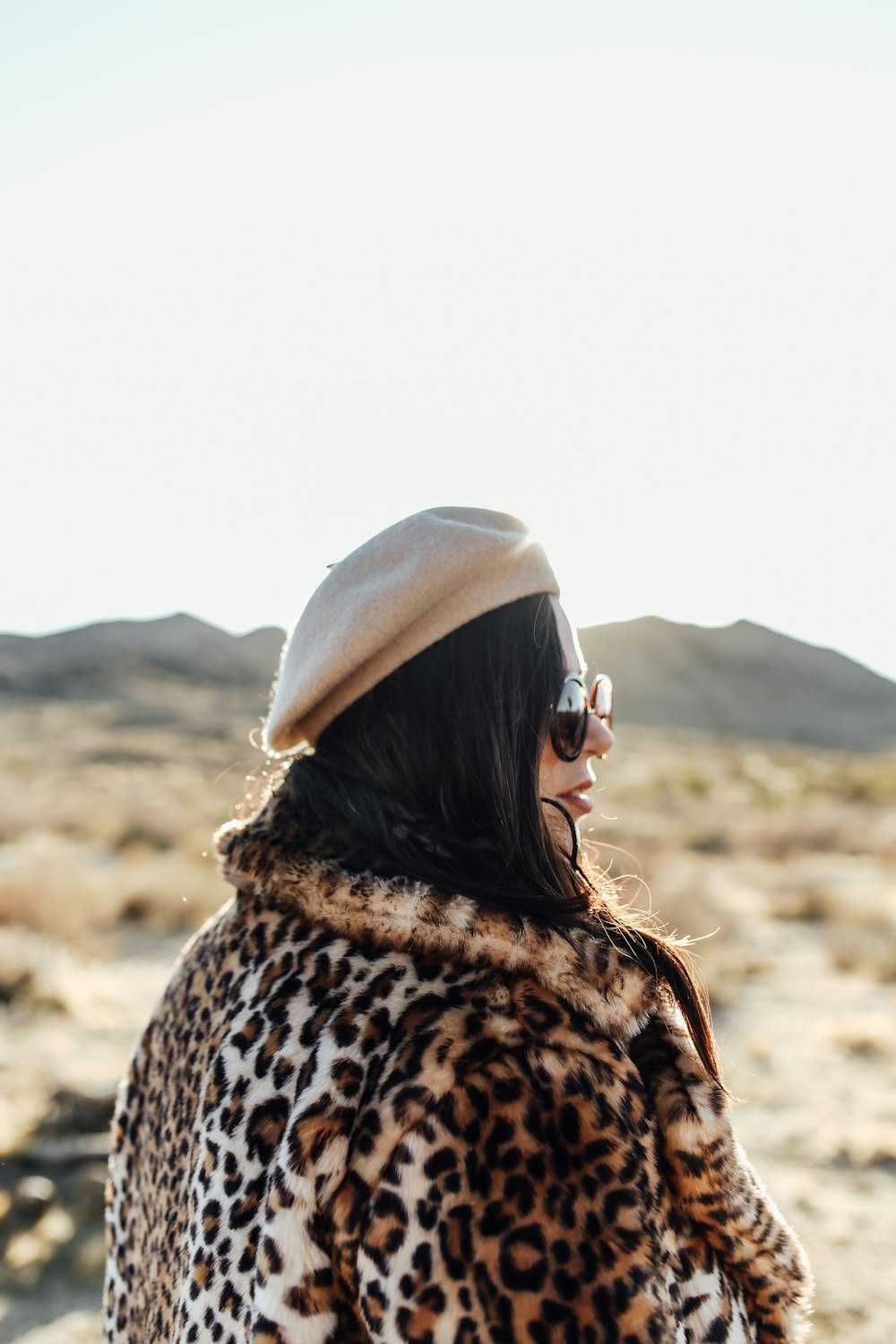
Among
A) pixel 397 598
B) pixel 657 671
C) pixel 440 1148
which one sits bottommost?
pixel 657 671

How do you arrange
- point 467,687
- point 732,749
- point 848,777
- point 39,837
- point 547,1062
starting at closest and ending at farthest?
point 547,1062, point 467,687, point 39,837, point 848,777, point 732,749

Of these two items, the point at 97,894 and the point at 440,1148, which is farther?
the point at 97,894

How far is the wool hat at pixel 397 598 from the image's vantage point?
4.47 ft

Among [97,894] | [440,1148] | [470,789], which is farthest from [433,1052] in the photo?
[97,894]

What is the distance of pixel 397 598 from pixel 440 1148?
709 millimetres

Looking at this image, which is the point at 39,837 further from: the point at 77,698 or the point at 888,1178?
the point at 77,698

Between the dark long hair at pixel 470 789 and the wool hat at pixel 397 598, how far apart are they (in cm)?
4

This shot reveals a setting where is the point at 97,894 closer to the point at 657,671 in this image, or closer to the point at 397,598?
the point at 397,598

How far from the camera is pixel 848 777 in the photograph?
1050 inches

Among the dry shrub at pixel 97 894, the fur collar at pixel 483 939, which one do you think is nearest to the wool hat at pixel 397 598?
the fur collar at pixel 483 939

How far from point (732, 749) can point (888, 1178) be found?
35917 mm

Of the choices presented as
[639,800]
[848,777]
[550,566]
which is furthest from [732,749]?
[550,566]

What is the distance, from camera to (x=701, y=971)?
5.05 m

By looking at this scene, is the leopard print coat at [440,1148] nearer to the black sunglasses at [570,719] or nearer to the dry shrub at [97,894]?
the black sunglasses at [570,719]
